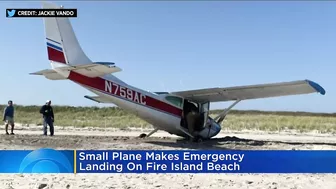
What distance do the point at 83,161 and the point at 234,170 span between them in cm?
311

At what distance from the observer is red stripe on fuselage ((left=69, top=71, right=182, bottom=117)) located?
14934mm

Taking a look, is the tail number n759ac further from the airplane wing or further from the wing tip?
the wing tip

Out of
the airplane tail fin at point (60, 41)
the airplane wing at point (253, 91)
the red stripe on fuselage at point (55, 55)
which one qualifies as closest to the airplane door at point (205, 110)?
the airplane wing at point (253, 91)

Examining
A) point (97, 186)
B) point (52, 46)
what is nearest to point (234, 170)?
point (97, 186)

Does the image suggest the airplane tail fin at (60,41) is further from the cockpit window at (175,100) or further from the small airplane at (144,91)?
the cockpit window at (175,100)

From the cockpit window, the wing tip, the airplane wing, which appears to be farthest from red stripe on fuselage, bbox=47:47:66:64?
the wing tip

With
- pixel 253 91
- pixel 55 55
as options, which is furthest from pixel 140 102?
pixel 253 91

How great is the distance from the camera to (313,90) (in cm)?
1689

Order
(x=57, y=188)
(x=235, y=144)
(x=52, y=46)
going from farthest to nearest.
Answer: (x=235, y=144), (x=52, y=46), (x=57, y=188)

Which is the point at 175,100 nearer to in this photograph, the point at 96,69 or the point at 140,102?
the point at 140,102

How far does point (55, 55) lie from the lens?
15.0m

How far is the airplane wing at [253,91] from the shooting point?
16.5 m

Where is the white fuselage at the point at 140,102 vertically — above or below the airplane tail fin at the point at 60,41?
below

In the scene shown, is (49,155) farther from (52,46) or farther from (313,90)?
(313,90)
